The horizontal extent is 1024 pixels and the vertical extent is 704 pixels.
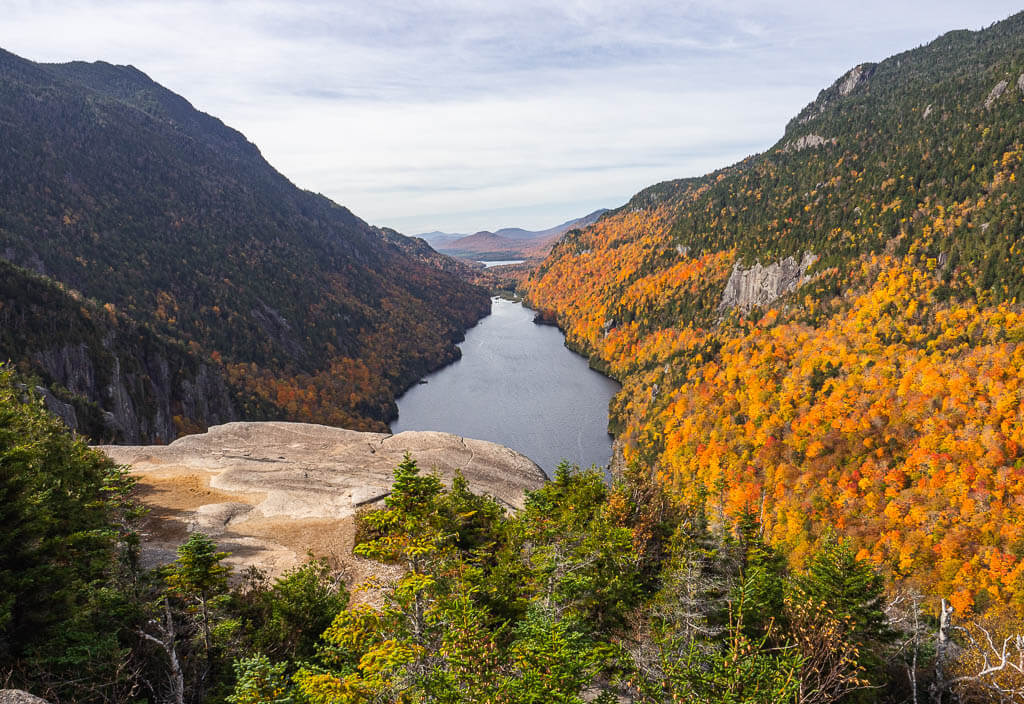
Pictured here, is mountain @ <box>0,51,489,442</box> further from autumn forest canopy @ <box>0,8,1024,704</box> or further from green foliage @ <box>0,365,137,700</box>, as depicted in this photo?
green foliage @ <box>0,365,137,700</box>

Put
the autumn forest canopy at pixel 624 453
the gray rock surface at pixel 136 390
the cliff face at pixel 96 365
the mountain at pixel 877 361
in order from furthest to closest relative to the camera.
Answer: the mountain at pixel 877 361 < the gray rock surface at pixel 136 390 < the cliff face at pixel 96 365 < the autumn forest canopy at pixel 624 453

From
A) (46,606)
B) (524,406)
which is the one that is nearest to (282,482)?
(46,606)

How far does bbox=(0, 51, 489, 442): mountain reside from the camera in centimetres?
6794

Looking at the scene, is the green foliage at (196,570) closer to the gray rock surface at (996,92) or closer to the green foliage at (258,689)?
the green foliage at (258,689)

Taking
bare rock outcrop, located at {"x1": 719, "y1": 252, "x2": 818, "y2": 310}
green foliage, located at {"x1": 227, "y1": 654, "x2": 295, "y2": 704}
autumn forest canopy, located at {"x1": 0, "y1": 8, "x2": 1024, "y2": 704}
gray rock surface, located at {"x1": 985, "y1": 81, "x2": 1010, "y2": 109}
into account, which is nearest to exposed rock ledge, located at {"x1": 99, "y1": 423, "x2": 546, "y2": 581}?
autumn forest canopy, located at {"x1": 0, "y1": 8, "x2": 1024, "y2": 704}

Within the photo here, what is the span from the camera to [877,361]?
99375 mm

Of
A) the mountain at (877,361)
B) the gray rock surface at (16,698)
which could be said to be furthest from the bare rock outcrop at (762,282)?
the gray rock surface at (16,698)

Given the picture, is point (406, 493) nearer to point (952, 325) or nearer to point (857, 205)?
point (952, 325)

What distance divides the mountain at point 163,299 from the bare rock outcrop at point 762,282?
327 ft

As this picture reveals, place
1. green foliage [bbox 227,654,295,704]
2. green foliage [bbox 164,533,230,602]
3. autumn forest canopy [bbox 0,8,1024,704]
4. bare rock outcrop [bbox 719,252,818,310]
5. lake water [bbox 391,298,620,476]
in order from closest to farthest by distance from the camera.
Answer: green foliage [bbox 227,654,295,704], autumn forest canopy [bbox 0,8,1024,704], green foliage [bbox 164,533,230,602], lake water [bbox 391,298,620,476], bare rock outcrop [bbox 719,252,818,310]

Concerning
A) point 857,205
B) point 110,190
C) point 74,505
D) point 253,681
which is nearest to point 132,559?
point 74,505

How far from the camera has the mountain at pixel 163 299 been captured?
223 ft

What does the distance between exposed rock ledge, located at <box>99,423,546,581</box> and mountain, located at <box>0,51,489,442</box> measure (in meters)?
27.9

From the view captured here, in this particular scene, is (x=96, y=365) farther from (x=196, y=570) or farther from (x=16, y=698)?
(x=16, y=698)
